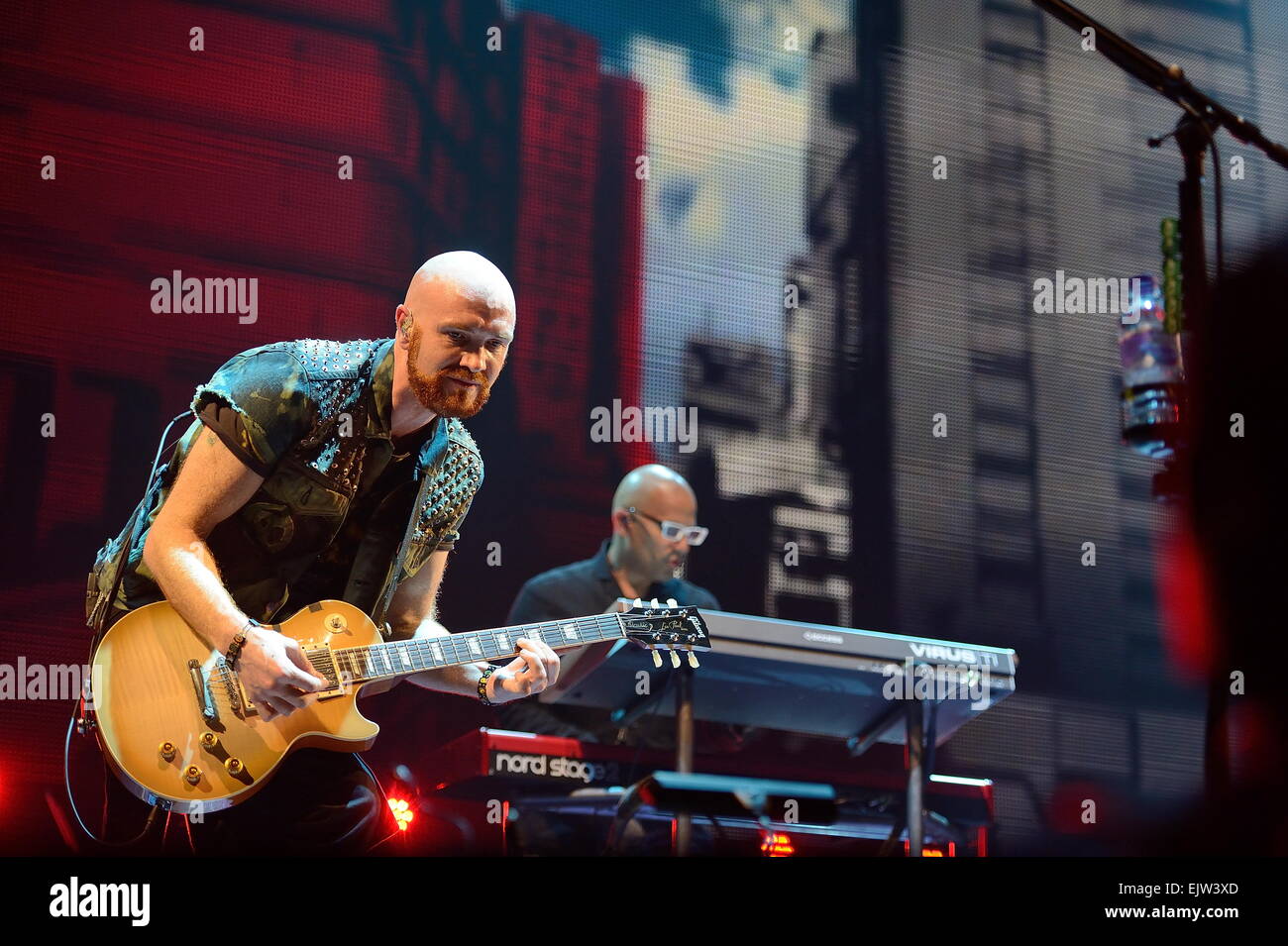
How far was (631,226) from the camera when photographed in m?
4.25

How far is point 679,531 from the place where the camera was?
4074 millimetres

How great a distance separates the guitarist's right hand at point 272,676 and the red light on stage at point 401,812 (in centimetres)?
50

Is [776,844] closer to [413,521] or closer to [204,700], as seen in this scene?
[413,521]

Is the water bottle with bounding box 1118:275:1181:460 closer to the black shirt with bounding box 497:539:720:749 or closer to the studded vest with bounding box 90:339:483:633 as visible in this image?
the black shirt with bounding box 497:539:720:749

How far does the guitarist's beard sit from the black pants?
0.81 m

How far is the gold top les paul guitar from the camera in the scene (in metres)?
3.06

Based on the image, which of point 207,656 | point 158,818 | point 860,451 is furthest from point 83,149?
point 860,451

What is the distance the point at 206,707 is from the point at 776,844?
4.75 ft
